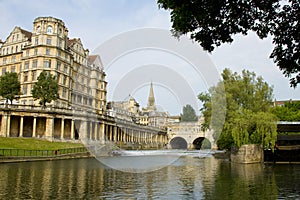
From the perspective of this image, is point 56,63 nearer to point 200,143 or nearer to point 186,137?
point 186,137

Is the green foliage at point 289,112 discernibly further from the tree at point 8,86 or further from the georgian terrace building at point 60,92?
the tree at point 8,86

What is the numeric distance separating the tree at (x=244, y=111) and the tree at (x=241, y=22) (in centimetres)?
2998

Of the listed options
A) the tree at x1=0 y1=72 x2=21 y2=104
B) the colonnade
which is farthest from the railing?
the tree at x1=0 y1=72 x2=21 y2=104

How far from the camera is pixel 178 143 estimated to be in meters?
136

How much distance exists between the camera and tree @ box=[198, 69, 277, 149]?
41.3 meters

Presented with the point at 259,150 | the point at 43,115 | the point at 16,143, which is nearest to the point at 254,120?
the point at 259,150

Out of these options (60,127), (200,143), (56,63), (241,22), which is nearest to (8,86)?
(60,127)

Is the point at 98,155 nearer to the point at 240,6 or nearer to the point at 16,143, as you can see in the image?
Result: the point at 16,143

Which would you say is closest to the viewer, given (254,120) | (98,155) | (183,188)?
(183,188)

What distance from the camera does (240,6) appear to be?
11.8 metres

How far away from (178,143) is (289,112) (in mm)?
63547

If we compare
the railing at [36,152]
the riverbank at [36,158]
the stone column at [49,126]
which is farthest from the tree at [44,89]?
the riverbank at [36,158]

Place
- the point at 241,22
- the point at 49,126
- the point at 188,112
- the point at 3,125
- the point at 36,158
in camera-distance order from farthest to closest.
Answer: the point at 49,126 < the point at 3,125 < the point at 188,112 < the point at 36,158 < the point at 241,22

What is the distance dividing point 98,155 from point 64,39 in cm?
→ 3824
